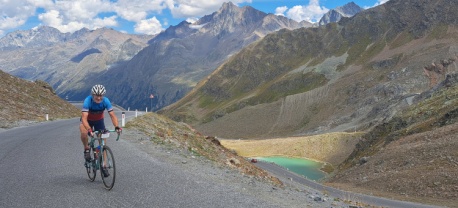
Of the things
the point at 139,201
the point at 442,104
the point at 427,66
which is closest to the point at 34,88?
the point at 139,201

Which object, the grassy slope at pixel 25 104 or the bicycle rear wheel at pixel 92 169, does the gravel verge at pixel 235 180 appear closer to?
the bicycle rear wheel at pixel 92 169

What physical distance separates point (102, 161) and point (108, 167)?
31 centimetres

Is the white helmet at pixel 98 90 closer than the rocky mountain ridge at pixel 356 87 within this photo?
Yes

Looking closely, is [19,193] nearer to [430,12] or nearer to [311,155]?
[311,155]

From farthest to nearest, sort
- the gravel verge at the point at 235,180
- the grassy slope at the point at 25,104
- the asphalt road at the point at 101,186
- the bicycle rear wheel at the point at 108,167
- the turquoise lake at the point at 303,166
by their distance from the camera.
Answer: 1. the turquoise lake at the point at 303,166
2. the grassy slope at the point at 25,104
3. the gravel verge at the point at 235,180
4. the bicycle rear wheel at the point at 108,167
5. the asphalt road at the point at 101,186

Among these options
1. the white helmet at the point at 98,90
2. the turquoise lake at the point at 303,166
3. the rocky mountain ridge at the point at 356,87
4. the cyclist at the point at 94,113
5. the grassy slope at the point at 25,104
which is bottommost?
the turquoise lake at the point at 303,166

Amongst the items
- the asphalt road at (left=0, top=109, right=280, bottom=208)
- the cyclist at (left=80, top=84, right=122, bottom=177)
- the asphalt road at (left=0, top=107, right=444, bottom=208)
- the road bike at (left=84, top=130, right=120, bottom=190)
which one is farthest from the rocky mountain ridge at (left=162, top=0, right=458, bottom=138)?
the road bike at (left=84, top=130, right=120, bottom=190)

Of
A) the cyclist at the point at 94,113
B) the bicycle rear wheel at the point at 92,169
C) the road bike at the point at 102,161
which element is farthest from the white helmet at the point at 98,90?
the bicycle rear wheel at the point at 92,169

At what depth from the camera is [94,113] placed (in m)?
12.2

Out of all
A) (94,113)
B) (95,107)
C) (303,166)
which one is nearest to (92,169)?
(94,113)

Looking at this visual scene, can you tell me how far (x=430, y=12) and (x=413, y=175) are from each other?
603 feet

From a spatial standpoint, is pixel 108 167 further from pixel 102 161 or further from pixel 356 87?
pixel 356 87

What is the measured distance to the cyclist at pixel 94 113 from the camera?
1162cm

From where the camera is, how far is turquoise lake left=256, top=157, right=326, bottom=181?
2537 inches
